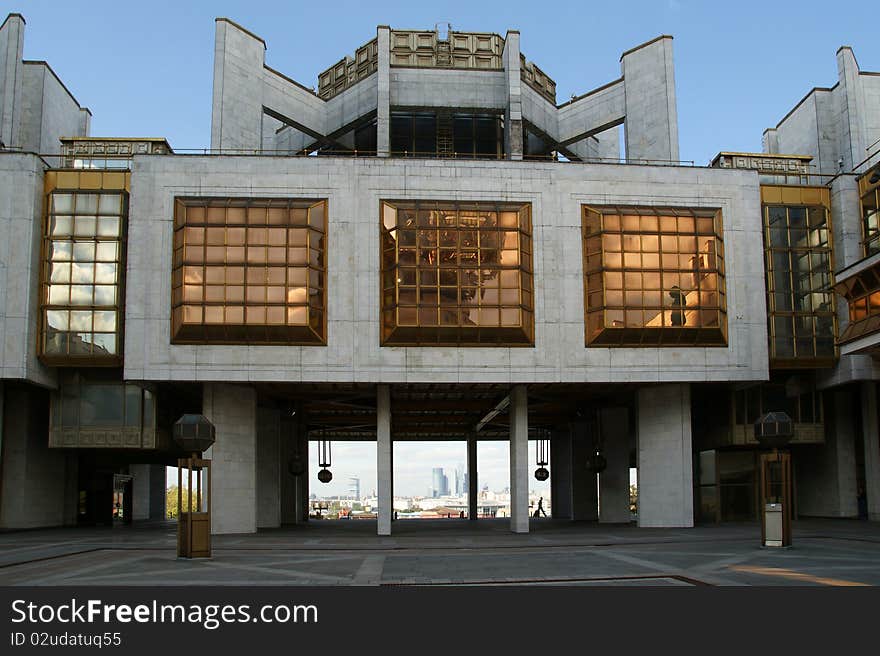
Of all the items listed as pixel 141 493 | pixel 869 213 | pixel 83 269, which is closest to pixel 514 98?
pixel 869 213

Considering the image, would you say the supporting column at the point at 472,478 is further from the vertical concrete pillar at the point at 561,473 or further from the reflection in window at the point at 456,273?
the reflection in window at the point at 456,273

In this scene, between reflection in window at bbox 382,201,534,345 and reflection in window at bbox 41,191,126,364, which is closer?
reflection in window at bbox 382,201,534,345

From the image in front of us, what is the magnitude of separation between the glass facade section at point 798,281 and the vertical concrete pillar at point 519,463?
13646 mm

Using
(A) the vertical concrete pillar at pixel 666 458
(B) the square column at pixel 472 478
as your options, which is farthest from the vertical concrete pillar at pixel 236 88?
(B) the square column at pixel 472 478

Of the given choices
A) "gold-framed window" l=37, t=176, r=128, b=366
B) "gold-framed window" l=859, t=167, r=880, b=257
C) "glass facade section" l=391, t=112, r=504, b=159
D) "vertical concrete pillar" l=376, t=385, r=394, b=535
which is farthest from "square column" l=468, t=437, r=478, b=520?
"gold-framed window" l=859, t=167, r=880, b=257

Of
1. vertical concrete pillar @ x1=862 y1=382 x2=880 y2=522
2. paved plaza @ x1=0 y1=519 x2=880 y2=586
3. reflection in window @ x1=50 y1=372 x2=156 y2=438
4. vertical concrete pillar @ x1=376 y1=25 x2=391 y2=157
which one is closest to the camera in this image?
paved plaza @ x1=0 y1=519 x2=880 y2=586

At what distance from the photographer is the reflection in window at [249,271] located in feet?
142

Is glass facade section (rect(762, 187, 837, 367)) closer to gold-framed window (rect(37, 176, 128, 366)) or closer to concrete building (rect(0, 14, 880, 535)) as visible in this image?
concrete building (rect(0, 14, 880, 535))

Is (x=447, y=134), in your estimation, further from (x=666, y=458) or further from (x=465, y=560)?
(x=465, y=560)

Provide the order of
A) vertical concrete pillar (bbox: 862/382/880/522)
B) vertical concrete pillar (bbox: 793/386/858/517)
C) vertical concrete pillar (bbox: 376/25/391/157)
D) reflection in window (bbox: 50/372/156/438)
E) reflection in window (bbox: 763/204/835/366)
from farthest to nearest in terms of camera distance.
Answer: vertical concrete pillar (bbox: 793/386/858/517) → vertical concrete pillar (bbox: 376/25/391/157) → vertical concrete pillar (bbox: 862/382/880/522) → reflection in window (bbox: 763/204/835/366) → reflection in window (bbox: 50/372/156/438)

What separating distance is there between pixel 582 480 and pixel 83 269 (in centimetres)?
3514

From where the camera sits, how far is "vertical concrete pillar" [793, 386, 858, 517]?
172 ft

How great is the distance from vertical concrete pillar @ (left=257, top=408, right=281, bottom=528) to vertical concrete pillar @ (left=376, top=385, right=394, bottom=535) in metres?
9.84

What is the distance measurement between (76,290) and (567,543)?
27.4 metres
